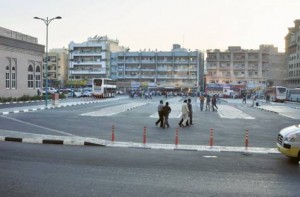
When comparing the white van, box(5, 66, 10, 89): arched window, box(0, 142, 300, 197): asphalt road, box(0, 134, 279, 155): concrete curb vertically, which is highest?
box(5, 66, 10, 89): arched window

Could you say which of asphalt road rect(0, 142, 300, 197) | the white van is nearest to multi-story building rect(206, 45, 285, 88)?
asphalt road rect(0, 142, 300, 197)

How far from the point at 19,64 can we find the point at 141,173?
51.4m

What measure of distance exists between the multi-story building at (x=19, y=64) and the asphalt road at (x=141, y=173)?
1675 inches

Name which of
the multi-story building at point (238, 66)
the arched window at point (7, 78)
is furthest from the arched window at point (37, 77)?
the multi-story building at point (238, 66)

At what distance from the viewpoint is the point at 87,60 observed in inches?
5113

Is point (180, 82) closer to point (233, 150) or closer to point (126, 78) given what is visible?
point (126, 78)

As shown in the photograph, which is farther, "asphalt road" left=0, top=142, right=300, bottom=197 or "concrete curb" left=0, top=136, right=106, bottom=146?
"concrete curb" left=0, top=136, right=106, bottom=146

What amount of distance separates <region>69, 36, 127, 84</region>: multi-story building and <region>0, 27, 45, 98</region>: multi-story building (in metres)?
64.5

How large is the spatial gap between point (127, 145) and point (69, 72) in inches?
4672

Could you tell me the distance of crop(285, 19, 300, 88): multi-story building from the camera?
109 meters

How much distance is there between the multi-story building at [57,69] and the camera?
126 metres

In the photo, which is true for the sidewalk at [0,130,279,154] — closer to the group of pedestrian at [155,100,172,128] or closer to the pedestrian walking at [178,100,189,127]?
the group of pedestrian at [155,100,172,128]

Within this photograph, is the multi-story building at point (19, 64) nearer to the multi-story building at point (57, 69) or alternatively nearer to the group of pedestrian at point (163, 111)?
the group of pedestrian at point (163, 111)

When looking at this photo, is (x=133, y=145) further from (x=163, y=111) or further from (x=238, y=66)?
(x=238, y=66)
